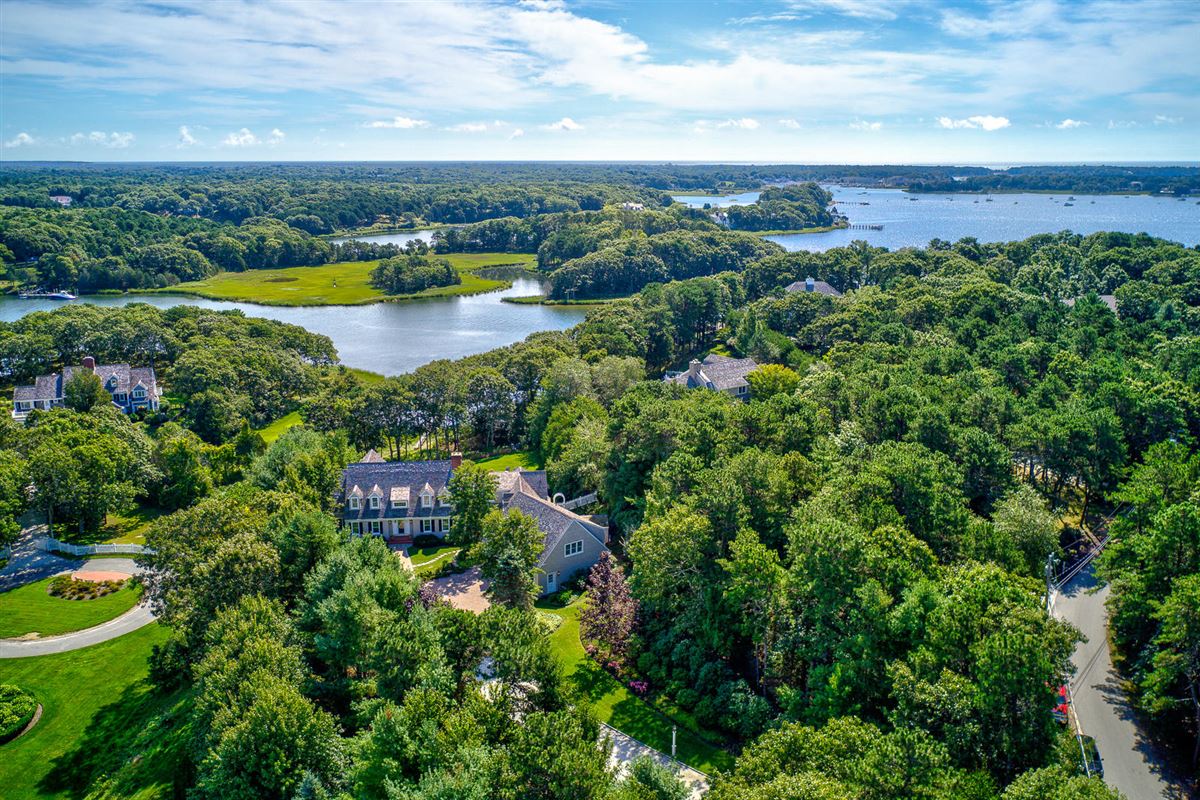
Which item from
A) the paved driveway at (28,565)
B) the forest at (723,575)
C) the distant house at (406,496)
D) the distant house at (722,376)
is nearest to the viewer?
the forest at (723,575)

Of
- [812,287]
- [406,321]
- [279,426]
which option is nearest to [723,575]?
[279,426]

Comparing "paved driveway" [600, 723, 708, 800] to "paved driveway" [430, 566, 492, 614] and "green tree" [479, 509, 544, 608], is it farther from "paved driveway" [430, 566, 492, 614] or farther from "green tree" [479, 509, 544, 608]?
"paved driveway" [430, 566, 492, 614]

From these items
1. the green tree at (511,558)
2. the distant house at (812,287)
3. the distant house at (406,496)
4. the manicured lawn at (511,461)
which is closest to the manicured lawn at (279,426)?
the manicured lawn at (511,461)

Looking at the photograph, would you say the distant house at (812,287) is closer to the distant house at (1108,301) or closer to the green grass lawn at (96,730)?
the distant house at (1108,301)

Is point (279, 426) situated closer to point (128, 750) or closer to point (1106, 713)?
point (128, 750)

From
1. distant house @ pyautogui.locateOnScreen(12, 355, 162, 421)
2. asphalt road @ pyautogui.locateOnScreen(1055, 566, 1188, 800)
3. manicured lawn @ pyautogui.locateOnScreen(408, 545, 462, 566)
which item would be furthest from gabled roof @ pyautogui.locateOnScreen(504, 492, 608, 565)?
distant house @ pyautogui.locateOnScreen(12, 355, 162, 421)

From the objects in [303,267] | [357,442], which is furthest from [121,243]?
[357,442]

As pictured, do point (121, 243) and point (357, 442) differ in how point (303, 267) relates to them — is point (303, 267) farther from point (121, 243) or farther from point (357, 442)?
point (357, 442)
